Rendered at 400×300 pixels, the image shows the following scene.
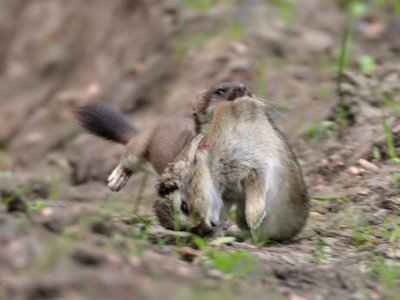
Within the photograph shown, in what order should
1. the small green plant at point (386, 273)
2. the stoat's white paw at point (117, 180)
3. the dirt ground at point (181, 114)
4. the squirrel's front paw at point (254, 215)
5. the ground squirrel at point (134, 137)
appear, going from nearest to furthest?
1. the dirt ground at point (181, 114)
2. the small green plant at point (386, 273)
3. the squirrel's front paw at point (254, 215)
4. the stoat's white paw at point (117, 180)
5. the ground squirrel at point (134, 137)

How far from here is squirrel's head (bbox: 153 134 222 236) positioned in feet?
11.4

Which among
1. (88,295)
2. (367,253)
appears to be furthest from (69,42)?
(88,295)

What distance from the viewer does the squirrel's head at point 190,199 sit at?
348cm

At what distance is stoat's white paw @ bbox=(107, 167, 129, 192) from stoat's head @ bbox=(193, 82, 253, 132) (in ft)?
4.33

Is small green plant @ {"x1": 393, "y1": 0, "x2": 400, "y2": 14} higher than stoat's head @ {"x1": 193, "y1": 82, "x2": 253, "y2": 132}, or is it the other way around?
small green plant @ {"x1": 393, "y1": 0, "x2": 400, "y2": 14}

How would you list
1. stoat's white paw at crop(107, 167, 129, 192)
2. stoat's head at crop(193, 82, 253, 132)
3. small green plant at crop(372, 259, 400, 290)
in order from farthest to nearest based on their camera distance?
stoat's white paw at crop(107, 167, 129, 192), stoat's head at crop(193, 82, 253, 132), small green plant at crop(372, 259, 400, 290)

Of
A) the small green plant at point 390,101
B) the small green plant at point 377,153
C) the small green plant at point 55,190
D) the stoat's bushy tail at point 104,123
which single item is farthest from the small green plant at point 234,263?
the small green plant at point 55,190

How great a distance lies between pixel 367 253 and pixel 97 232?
1528 mm

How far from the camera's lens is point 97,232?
3.04 m

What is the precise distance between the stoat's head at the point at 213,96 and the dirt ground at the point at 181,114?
1.44 feet

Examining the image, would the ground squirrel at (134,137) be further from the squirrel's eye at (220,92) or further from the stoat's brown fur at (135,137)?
the squirrel's eye at (220,92)

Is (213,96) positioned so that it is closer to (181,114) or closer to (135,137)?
(135,137)

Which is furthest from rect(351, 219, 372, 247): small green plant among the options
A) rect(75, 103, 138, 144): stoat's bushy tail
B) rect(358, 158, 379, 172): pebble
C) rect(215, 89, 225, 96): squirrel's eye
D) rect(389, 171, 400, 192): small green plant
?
rect(75, 103, 138, 144): stoat's bushy tail

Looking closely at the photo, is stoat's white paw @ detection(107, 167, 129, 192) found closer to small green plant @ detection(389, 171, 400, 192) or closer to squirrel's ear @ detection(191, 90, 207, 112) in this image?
squirrel's ear @ detection(191, 90, 207, 112)
